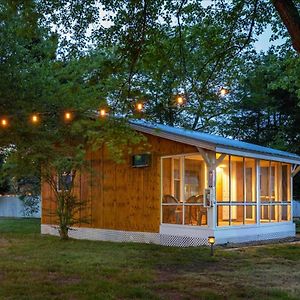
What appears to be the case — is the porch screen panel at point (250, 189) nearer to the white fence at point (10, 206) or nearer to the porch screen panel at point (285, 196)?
the porch screen panel at point (285, 196)

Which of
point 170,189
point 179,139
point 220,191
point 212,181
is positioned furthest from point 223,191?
point 179,139

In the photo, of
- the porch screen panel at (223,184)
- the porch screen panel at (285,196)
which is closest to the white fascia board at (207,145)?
the porch screen panel at (223,184)

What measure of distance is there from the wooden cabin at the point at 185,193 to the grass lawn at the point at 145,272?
1.26 metres

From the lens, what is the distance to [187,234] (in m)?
12.6

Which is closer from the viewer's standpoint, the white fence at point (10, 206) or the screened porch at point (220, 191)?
the screened porch at point (220, 191)

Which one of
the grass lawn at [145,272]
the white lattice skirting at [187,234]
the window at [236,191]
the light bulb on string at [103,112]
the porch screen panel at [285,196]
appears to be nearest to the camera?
the grass lawn at [145,272]

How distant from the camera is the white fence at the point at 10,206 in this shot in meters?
28.3

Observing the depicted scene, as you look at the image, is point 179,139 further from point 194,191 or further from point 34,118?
point 34,118

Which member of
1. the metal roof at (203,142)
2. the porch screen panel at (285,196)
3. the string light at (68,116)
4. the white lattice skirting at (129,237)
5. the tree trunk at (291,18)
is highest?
the tree trunk at (291,18)

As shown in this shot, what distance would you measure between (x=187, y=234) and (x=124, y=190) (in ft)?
7.84

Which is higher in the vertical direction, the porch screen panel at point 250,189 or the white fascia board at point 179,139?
the white fascia board at point 179,139

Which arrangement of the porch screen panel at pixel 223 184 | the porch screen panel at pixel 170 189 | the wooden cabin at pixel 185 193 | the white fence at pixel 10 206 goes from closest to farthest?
the wooden cabin at pixel 185 193 < the porch screen panel at pixel 170 189 < the porch screen panel at pixel 223 184 < the white fence at pixel 10 206

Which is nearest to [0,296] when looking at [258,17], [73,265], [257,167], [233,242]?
[73,265]

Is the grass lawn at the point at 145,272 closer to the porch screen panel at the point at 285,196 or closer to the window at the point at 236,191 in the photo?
the window at the point at 236,191
